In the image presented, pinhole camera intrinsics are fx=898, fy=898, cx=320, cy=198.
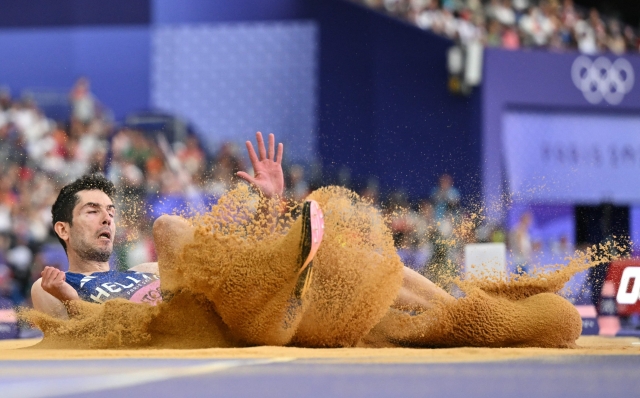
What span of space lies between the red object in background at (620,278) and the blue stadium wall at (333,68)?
3915mm

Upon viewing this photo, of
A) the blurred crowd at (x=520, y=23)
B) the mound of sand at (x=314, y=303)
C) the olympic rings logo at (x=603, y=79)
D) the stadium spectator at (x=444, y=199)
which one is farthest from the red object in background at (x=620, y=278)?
the olympic rings logo at (x=603, y=79)

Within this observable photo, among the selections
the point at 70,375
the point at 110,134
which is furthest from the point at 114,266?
the point at 70,375

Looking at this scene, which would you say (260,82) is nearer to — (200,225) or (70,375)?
(200,225)

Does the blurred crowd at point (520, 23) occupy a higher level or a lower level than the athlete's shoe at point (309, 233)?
higher

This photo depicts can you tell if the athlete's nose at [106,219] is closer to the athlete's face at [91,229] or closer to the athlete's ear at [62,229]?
the athlete's face at [91,229]

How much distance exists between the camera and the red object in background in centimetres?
881

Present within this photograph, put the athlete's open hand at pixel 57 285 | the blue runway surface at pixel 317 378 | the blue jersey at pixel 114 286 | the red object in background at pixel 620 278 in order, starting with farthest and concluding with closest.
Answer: the red object in background at pixel 620 278, the blue jersey at pixel 114 286, the athlete's open hand at pixel 57 285, the blue runway surface at pixel 317 378

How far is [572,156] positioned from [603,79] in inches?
56.6

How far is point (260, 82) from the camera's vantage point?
543 inches

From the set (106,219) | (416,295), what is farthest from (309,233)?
(106,219)

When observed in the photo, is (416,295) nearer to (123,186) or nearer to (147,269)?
(147,269)

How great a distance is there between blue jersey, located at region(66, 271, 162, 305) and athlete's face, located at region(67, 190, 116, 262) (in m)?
0.17

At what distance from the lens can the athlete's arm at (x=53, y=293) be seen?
4.95 m

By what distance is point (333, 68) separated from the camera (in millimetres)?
13438
